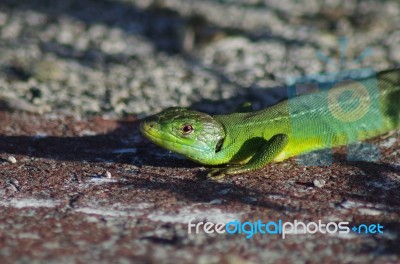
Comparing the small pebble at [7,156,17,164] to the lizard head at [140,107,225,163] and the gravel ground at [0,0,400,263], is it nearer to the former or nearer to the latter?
the gravel ground at [0,0,400,263]

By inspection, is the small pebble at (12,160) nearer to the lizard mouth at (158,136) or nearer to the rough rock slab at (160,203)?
the rough rock slab at (160,203)

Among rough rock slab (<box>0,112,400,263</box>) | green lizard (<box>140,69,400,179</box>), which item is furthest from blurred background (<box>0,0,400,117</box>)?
green lizard (<box>140,69,400,179</box>)

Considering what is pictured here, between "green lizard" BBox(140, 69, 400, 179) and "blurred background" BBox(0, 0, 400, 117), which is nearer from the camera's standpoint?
"green lizard" BBox(140, 69, 400, 179)

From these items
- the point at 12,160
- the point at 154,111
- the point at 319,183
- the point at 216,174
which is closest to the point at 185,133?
the point at 216,174

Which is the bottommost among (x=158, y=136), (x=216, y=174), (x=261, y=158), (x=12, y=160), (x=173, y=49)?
(x=12, y=160)

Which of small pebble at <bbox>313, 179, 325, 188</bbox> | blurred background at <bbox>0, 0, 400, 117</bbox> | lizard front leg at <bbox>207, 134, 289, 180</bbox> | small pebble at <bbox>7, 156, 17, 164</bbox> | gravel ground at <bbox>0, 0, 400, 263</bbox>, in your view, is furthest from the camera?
blurred background at <bbox>0, 0, 400, 117</bbox>

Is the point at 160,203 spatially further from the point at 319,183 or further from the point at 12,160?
the point at 12,160

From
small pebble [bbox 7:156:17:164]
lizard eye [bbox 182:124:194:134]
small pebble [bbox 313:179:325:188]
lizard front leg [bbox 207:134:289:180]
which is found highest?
lizard eye [bbox 182:124:194:134]
